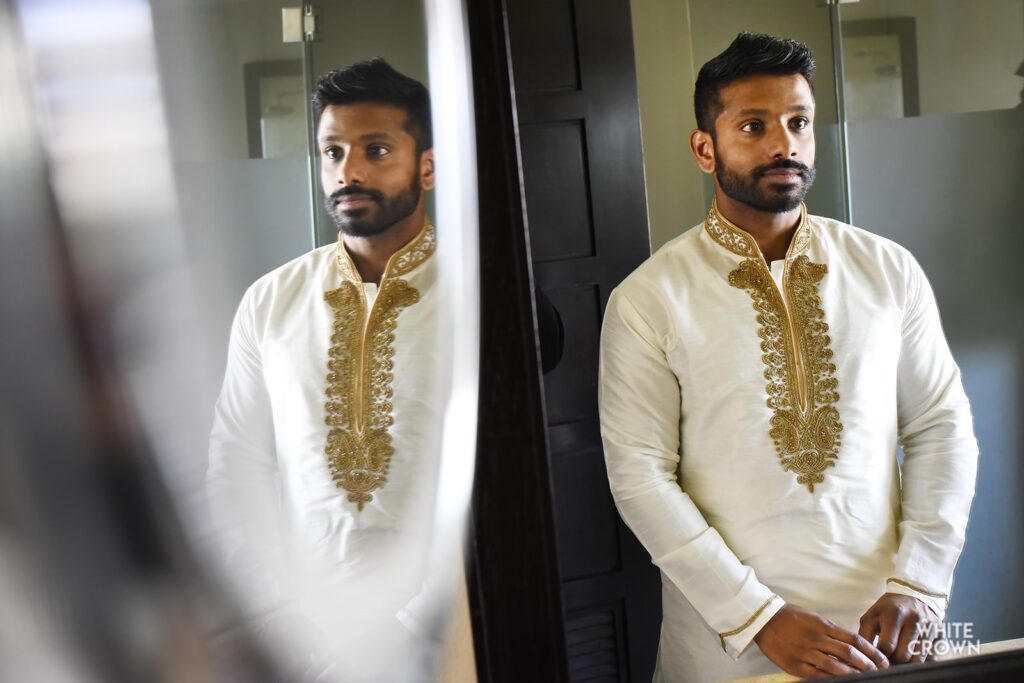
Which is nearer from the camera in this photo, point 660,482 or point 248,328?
point 248,328

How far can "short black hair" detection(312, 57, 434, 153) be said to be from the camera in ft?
0.64

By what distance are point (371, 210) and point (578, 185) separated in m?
0.35

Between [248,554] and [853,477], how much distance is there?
0.45 metres

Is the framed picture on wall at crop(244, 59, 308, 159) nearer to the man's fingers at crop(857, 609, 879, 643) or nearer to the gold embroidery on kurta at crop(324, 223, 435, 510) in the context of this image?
the gold embroidery on kurta at crop(324, 223, 435, 510)

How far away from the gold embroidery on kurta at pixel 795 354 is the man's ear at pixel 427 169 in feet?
1.10

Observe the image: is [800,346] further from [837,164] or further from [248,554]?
[248,554]

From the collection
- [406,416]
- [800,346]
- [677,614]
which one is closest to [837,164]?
[800,346]

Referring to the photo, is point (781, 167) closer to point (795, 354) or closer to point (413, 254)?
point (795, 354)

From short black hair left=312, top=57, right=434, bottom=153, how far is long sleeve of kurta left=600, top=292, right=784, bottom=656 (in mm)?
323

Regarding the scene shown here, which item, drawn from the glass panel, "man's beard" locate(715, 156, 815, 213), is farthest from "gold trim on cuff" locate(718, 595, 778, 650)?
"man's beard" locate(715, 156, 815, 213)

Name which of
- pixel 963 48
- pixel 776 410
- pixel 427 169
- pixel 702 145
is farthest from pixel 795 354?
pixel 427 169

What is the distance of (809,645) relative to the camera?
0.52 m

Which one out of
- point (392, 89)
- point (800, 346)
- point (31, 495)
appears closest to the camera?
→ point (31, 495)

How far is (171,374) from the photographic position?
0.43ft
